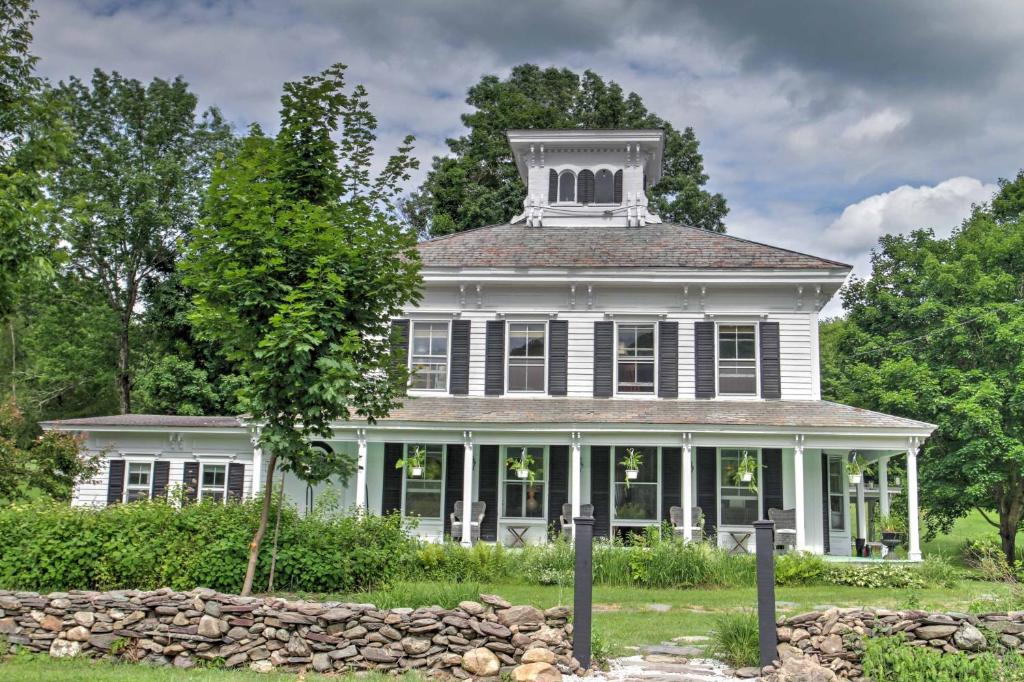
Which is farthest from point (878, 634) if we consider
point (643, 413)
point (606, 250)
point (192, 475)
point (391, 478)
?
point (192, 475)

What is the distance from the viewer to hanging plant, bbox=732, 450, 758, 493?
18625 millimetres

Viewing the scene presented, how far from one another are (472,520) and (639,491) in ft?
12.2

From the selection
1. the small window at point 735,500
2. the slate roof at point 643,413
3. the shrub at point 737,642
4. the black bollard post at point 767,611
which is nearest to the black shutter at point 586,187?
the slate roof at point 643,413

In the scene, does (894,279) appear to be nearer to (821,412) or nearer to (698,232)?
(698,232)

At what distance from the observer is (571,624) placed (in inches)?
360

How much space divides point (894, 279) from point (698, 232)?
866cm

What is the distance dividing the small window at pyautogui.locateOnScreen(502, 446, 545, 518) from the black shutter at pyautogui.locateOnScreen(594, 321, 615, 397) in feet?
6.44

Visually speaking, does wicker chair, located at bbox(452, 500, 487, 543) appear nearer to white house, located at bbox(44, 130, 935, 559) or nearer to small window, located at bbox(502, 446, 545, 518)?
white house, located at bbox(44, 130, 935, 559)

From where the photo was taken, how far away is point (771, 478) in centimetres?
1944

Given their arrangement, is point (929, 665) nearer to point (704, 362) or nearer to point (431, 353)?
point (704, 362)

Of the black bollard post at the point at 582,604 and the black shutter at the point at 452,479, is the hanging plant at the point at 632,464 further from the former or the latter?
the black bollard post at the point at 582,604

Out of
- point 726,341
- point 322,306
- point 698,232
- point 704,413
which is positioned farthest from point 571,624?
point 698,232

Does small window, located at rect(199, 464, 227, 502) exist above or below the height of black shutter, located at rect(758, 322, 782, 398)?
below

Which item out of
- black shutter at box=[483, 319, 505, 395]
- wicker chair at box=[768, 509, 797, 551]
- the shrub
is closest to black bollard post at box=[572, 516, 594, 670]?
the shrub
